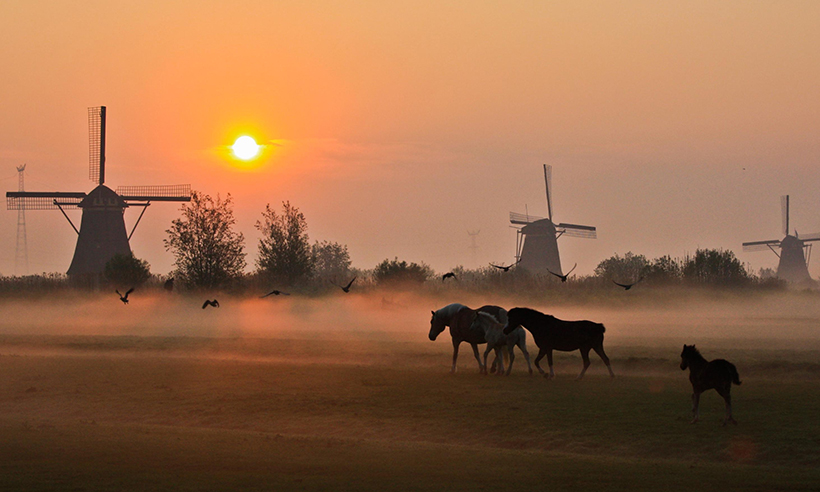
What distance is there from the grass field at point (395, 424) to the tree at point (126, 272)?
35070mm

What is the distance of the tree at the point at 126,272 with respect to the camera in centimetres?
7056

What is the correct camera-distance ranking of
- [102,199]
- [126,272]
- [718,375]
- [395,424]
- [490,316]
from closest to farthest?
[718,375] < [395,424] < [490,316] < [126,272] < [102,199]

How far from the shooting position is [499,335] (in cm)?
2805

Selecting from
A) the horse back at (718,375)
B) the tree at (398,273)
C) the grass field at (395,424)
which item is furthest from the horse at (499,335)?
the tree at (398,273)

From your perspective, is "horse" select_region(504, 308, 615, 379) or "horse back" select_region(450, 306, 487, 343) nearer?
"horse" select_region(504, 308, 615, 379)

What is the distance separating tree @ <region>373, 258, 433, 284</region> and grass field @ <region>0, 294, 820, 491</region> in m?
33.3

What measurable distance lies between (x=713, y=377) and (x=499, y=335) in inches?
396

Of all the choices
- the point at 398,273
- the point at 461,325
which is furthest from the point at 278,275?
the point at 461,325

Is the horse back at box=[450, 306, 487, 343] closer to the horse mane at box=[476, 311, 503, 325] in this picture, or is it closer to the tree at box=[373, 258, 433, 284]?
the horse mane at box=[476, 311, 503, 325]

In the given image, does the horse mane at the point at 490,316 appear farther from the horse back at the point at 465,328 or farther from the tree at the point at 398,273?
the tree at the point at 398,273

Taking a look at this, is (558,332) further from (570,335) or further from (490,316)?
(490,316)

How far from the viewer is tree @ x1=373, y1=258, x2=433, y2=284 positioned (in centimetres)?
6969

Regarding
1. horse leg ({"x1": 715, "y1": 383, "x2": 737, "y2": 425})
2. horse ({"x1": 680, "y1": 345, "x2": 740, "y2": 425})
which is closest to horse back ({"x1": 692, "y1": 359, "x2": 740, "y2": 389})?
horse ({"x1": 680, "y1": 345, "x2": 740, "y2": 425})

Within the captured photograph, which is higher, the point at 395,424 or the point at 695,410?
the point at 695,410
